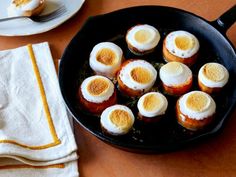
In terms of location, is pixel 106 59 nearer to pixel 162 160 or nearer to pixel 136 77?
pixel 136 77

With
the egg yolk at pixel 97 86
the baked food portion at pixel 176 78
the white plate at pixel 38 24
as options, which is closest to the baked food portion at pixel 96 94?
the egg yolk at pixel 97 86

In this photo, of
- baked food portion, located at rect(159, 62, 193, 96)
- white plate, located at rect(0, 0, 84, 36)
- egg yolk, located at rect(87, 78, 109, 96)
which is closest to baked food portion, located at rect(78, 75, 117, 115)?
egg yolk, located at rect(87, 78, 109, 96)

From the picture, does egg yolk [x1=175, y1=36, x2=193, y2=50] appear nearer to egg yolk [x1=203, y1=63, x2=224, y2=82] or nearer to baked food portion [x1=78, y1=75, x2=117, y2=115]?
egg yolk [x1=203, y1=63, x2=224, y2=82]

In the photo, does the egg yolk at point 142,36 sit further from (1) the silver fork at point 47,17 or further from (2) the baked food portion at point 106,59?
(1) the silver fork at point 47,17

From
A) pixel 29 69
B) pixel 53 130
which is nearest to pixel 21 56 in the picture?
pixel 29 69

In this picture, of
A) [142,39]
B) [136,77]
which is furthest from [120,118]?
[142,39]
